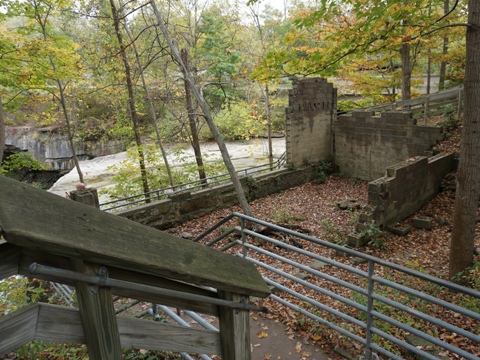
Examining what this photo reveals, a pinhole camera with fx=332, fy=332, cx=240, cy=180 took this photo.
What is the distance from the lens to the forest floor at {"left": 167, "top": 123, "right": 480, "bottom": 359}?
23.6 feet

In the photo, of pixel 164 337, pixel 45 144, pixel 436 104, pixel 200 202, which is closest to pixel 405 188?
pixel 436 104

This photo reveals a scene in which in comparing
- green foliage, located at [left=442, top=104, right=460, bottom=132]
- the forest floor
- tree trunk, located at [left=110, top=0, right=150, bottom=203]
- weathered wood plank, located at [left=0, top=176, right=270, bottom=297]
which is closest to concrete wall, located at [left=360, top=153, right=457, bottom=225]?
the forest floor

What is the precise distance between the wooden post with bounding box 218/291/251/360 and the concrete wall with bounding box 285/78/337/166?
12.6 metres

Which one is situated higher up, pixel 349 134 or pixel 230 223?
pixel 349 134

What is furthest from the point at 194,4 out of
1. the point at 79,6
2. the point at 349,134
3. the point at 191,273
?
the point at 191,273

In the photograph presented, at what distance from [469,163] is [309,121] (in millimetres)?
9456

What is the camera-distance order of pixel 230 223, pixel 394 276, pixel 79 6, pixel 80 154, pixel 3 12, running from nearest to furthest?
pixel 394 276
pixel 3 12
pixel 230 223
pixel 79 6
pixel 80 154

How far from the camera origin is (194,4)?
14422 millimetres

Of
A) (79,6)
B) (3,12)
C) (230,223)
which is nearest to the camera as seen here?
(3,12)

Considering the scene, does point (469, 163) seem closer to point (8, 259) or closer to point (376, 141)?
point (8, 259)

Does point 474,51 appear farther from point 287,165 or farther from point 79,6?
point 79,6

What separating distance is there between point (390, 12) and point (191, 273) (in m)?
6.42

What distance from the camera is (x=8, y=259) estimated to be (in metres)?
1.19

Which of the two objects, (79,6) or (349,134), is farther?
(349,134)
